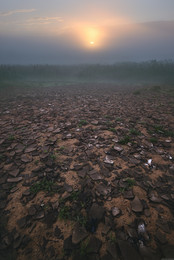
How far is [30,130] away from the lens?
548 cm

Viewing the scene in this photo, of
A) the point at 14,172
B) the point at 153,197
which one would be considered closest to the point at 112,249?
the point at 153,197

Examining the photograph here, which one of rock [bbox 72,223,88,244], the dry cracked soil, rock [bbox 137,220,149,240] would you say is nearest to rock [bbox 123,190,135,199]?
the dry cracked soil

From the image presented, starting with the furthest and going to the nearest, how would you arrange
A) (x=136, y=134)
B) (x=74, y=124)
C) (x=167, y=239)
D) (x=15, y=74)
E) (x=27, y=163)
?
(x=15, y=74)
(x=74, y=124)
(x=136, y=134)
(x=27, y=163)
(x=167, y=239)

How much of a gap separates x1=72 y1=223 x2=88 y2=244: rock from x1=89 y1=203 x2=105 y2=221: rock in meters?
0.24

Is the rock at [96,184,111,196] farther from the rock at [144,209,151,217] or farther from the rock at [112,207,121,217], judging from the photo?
the rock at [144,209,151,217]

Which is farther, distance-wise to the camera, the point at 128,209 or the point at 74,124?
the point at 74,124

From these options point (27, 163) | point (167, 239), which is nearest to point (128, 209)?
point (167, 239)

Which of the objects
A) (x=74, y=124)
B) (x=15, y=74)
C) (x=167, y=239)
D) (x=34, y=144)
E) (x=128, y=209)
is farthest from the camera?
(x=15, y=74)

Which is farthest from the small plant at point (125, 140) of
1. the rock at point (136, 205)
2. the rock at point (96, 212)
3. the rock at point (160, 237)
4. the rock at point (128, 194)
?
the rock at point (160, 237)

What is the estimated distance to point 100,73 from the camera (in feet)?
116

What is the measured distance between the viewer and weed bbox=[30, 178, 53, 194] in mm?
2787

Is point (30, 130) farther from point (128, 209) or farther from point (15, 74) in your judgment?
point (15, 74)

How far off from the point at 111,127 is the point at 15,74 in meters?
32.8

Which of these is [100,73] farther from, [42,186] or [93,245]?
[93,245]
